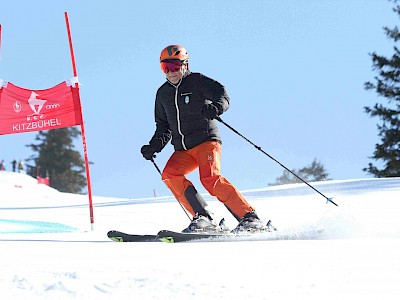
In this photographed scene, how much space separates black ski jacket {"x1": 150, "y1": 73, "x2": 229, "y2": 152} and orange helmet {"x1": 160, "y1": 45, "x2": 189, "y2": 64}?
0.17m

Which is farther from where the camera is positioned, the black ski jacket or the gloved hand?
the black ski jacket

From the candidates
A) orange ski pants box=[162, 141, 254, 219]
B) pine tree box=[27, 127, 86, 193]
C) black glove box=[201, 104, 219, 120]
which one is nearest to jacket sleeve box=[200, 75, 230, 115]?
black glove box=[201, 104, 219, 120]

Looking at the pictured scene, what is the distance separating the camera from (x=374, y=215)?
17.8 ft

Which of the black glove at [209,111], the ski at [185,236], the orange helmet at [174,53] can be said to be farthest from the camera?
the orange helmet at [174,53]

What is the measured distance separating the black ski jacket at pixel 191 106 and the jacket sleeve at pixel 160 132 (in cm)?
16

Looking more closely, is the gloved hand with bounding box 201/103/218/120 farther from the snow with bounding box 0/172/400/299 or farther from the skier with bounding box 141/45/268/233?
the snow with bounding box 0/172/400/299

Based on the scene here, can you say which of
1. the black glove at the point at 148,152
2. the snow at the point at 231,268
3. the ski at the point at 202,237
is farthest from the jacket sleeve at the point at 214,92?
the snow at the point at 231,268

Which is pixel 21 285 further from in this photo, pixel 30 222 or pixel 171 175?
pixel 30 222

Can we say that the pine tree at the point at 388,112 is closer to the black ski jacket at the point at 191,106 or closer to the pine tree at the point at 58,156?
the black ski jacket at the point at 191,106

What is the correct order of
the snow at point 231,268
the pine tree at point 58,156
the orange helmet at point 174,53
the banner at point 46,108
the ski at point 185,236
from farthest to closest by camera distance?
the pine tree at point 58,156
the banner at point 46,108
the orange helmet at point 174,53
the ski at point 185,236
the snow at point 231,268

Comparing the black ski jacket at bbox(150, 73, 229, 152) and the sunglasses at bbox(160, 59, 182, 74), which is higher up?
the sunglasses at bbox(160, 59, 182, 74)

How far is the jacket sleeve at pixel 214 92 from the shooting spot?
5.00 meters

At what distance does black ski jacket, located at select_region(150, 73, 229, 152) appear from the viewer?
5.09 m

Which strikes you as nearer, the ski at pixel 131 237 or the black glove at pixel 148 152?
the ski at pixel 131 237
